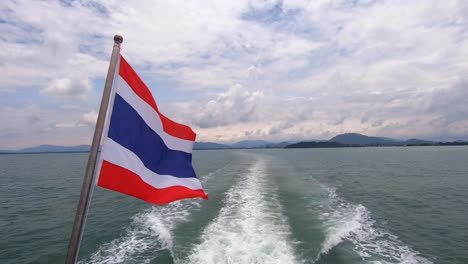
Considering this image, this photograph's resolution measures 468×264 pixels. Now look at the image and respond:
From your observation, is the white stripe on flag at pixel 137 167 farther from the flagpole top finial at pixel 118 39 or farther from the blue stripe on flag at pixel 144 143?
the flagpole top finial at pixel 118 39

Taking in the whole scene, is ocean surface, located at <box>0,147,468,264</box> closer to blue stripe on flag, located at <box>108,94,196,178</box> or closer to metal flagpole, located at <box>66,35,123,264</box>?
blue stripe on flag, located at <box>108,94,196,178</box>

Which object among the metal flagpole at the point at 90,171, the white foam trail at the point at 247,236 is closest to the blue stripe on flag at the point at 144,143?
the metal flagpole at the point at 90,171

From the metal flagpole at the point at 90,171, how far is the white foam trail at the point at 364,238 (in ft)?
31.4

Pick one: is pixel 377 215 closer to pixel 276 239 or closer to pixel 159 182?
pixel 276 239

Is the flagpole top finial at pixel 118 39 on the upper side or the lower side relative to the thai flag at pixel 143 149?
upper

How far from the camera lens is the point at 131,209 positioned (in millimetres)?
19375

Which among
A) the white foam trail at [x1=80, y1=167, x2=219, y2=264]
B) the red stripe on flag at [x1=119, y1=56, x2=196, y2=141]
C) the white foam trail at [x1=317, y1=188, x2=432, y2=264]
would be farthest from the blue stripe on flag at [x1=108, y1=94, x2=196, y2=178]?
the white foam trail at [x1=317, y1=188, x2=432, y2=264]

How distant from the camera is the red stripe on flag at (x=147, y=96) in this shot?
14.1ft

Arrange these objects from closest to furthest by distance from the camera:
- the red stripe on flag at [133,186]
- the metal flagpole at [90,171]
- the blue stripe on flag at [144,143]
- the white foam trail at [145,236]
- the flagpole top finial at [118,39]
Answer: the metal flagpole at [90,171] < the flagpole top finial at [118,39] < the red stripe on flag at [133,186] < the blue stripe on flag at [144,143] < the white foam trail at [145,236]

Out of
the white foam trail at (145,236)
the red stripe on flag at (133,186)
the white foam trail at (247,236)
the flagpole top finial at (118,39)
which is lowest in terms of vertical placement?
the white foam trail at (145,236)

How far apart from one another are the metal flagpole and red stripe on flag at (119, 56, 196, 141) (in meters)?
0.48

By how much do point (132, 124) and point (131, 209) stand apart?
16.8m

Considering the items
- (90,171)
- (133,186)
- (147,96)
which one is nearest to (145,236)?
(133,186)

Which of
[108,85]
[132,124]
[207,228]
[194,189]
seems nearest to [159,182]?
[194,189]
